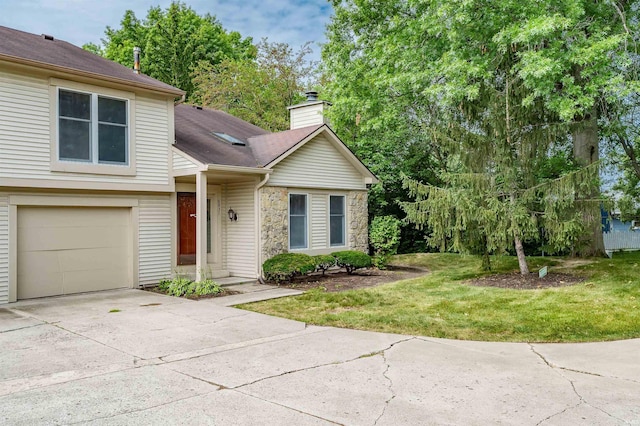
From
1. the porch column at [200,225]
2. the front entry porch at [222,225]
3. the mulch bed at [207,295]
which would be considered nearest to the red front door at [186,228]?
the front entry porch at [222,225]

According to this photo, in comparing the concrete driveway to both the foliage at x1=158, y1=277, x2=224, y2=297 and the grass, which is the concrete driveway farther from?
the foliage at x1=158, y1=277, x2=224, y2=297

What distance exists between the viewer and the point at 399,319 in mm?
7766

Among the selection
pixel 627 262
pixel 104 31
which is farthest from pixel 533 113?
pixel 104 31

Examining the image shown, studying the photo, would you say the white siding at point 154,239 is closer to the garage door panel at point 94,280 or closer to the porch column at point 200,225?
the garage door panel at point 94,280

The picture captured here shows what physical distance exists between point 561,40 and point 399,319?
7964mm

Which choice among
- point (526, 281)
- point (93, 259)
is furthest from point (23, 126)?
point (526, 281)

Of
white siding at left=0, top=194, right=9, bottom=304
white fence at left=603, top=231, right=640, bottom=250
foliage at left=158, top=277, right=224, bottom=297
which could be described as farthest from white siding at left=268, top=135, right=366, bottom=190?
white fence at left=603, top=231, right=640, bottom=250

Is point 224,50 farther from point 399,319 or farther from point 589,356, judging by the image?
point 589,356

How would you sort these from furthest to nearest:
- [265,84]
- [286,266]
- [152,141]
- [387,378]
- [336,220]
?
1. [265,84]
2. [336,220]
3. [286,266]
4. [152,141]
5. [387,378]

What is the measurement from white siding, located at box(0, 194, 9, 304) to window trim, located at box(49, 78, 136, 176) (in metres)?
1.10

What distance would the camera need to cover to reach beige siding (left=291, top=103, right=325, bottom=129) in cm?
1462

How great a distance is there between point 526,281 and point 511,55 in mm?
5573

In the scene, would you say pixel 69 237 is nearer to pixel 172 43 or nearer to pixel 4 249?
pixel 4 249

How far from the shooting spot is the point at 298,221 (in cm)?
1345
